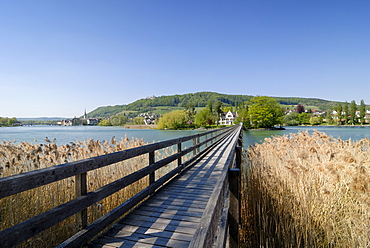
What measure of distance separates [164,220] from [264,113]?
75783mm

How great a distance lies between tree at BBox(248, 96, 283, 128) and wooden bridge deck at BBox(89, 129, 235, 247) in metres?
73.1

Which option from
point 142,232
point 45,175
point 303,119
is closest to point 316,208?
point 142,232

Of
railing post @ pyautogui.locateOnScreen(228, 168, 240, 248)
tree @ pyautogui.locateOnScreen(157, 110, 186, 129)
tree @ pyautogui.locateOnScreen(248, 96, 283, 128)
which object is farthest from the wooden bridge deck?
tree @ pyautogui.locateOnScreen(157, 110, 186, 129)

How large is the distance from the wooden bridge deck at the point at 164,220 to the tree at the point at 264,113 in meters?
73.1

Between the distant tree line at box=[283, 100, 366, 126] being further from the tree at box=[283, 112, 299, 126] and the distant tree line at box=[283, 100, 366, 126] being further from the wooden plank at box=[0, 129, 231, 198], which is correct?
the wooden plank at box=[0, 129, 231, 198]

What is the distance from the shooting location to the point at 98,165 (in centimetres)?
292

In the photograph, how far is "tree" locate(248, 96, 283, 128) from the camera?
74.2 meters

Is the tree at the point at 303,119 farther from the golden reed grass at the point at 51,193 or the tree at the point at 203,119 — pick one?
the golden reed grass at the point at 51,193

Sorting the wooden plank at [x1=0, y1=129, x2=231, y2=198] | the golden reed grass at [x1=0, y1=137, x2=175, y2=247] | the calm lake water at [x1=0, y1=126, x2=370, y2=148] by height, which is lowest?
the calm lake water at [x1=0, y1=126, x2=370, y2=148]

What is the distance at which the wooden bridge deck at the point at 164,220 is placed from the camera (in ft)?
9.03

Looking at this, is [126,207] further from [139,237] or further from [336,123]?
[336,123]

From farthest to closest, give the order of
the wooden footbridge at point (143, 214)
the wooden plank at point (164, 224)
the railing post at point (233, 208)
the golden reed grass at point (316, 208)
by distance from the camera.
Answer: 1. the golden reed grass at point (316, 208)
2. the wooden plank at point (164, 224)
3. the railing post at point (233, 208)
4. the wooden footbridge at point (143, 214)

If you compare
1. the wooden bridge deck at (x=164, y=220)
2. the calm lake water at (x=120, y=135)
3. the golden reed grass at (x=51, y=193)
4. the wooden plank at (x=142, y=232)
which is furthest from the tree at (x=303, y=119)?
the wooden plank at (x=142, y=232)

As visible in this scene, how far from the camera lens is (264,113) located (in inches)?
2943
